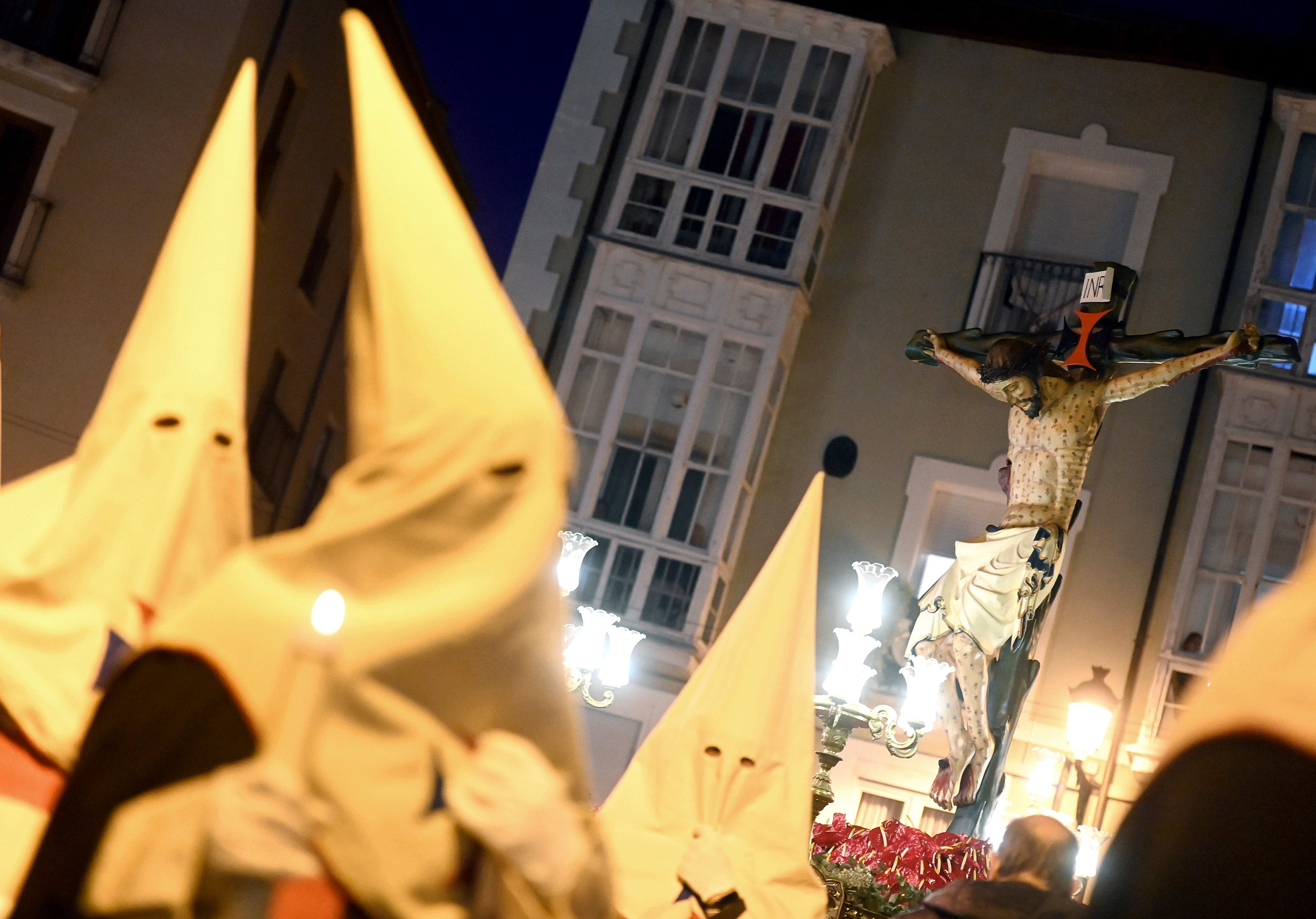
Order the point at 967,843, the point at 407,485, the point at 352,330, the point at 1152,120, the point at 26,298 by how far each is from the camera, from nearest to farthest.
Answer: the point at 407,485, the point at 352,330, the point at 967,843, the point at 1152,120, the point at 26,298

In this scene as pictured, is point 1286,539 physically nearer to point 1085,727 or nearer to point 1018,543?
point 1085,727

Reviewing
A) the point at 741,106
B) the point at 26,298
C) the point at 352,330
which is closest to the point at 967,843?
the point at 352,330

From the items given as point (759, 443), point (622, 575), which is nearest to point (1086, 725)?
point (759, 443)

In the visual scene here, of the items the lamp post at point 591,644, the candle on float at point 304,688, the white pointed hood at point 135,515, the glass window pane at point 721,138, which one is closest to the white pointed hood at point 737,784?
the white pointed hood at point 135,515

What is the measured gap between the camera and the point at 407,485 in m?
1.68

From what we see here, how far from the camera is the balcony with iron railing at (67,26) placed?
45.7ft

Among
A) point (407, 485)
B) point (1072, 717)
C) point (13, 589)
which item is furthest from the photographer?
point (1072, 717)

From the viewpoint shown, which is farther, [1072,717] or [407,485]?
[1072,717]

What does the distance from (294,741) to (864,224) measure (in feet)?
39.6

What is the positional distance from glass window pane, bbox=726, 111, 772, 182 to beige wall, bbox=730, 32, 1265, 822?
0.84 m

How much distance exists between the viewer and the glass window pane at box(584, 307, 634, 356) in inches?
507

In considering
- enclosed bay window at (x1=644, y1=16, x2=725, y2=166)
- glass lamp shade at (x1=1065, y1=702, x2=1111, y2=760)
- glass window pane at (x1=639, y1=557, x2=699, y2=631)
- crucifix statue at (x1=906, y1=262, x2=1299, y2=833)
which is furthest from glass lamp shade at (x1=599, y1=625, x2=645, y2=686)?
enclosed bay window at (x1=644, y1=16, x2=725, y2=166)

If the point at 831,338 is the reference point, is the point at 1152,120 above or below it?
above

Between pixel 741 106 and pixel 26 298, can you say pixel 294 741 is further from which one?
pixel 26 298
